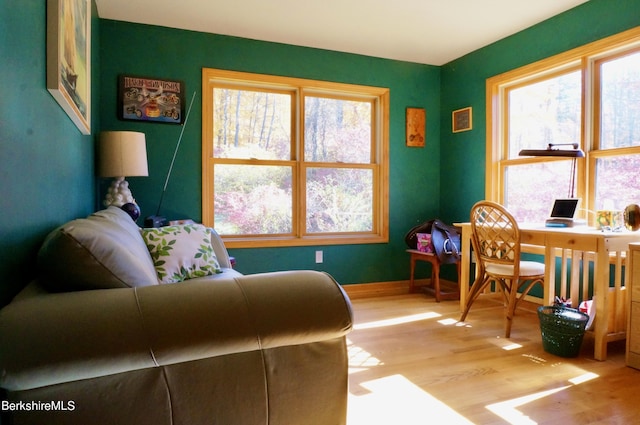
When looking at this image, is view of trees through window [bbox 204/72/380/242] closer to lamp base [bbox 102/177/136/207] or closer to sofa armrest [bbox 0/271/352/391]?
lamp base [bbox 102/177/136/207]

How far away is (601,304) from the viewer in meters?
2.44

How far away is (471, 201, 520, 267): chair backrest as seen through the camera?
279 centimetres

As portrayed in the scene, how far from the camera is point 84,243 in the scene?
3.52ft

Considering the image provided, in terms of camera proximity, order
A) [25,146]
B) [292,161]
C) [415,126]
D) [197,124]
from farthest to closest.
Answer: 1. [415,126]
2. [292,161]
3. [197,124]
4. [25,146]

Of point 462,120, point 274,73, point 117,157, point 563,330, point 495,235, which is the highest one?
point 274,73

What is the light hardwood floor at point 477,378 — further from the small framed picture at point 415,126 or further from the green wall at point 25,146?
the small framed picture at point 415,126

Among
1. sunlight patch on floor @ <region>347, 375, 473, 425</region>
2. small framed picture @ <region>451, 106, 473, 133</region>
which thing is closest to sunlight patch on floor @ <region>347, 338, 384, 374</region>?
sunlight patch on floor @ <region>347, 375, 473, 425</region>

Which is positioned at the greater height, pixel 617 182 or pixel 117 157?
pixel 117 157

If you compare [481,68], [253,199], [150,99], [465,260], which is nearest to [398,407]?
[465,260]

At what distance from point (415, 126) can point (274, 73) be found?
5.32 feet

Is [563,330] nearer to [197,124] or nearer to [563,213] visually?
[563,213]

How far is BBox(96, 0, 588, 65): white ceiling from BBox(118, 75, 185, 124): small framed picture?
1.62ft

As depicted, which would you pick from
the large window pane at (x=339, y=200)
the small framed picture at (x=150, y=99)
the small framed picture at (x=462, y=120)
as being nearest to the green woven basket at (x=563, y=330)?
the large window pane at (x=339, y=200)

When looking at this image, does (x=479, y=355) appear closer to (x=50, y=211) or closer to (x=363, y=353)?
(x=363, y=353)
